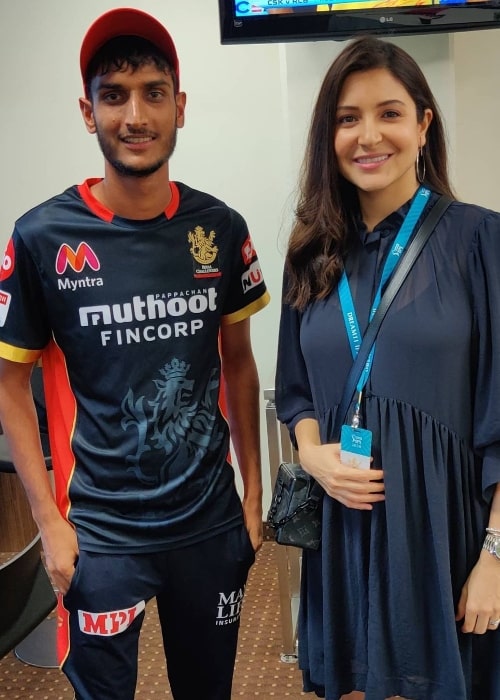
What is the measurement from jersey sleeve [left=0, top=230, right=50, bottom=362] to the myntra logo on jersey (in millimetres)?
94

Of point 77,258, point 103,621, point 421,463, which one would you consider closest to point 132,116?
point 77,258

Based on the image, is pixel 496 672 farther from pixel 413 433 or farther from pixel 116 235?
pixel 116 235

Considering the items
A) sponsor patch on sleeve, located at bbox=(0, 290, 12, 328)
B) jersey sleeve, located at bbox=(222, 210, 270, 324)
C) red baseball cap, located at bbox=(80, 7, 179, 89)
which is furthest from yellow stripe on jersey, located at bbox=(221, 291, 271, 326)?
red baseball cap, located at bbox=(80, 7, 179, 89)

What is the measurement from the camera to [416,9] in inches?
74.7

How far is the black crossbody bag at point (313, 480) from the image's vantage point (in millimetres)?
1185

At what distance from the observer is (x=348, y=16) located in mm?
1901

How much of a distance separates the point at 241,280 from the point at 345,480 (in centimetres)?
47

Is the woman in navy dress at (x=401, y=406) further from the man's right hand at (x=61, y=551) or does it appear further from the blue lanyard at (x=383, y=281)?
the man's right hand at (x=61, y=551)

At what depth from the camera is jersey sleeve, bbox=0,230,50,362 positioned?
1206 millimetres

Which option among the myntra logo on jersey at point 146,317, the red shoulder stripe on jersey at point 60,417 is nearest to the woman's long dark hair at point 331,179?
the myntra logo on jersey at point 146,317

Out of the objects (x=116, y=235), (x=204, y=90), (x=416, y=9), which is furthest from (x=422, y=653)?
(x=204, y=90)

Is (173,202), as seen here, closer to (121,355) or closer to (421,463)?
(121,355)

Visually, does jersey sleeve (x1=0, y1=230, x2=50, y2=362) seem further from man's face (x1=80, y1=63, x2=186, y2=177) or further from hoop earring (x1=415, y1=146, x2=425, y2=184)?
hoop earring (x1=415, y1=146, x2=425, y2=184)

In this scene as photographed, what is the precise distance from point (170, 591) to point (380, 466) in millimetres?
483
